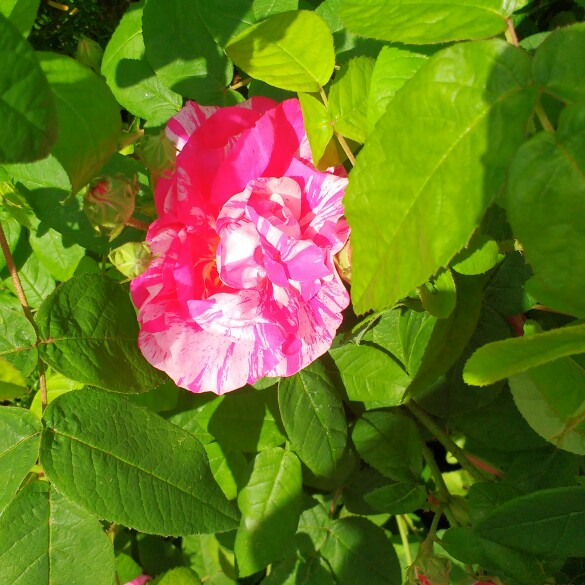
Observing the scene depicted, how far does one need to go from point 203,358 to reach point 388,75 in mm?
398

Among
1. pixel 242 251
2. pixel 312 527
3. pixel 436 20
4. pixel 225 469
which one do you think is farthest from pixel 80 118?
pixel 312 527

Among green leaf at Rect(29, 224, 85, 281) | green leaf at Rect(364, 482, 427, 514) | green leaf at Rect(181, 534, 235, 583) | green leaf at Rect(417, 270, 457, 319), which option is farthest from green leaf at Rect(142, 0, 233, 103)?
green leaf at Rect(181, 534, 235, 583)

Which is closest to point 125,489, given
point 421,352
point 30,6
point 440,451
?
point 421,352

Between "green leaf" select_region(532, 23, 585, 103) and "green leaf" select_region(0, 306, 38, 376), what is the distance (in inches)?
27.0

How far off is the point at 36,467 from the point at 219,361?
1.24 feet

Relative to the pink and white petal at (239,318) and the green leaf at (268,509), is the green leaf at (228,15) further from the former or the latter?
the green leaf at (268,509)

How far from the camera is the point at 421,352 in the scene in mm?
937

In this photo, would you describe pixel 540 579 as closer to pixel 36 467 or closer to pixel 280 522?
pixel 280 522

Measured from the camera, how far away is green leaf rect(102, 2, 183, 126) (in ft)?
3.52

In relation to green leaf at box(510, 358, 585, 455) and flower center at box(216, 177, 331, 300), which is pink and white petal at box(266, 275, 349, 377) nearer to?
flower center at box(216, 177, 331, 300)

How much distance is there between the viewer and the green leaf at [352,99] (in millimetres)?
773

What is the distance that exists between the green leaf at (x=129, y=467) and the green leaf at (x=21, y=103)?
0.44 metres

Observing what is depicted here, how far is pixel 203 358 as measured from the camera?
0.83 m

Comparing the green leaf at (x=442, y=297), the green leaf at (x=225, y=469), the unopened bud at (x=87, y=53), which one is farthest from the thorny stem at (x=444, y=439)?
the unopened bud at (x=87, y=53)
